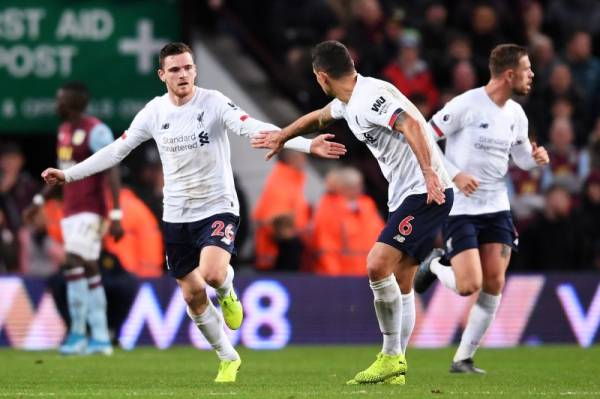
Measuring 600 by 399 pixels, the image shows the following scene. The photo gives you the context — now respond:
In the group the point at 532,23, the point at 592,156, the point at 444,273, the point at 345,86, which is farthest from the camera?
the point at 532,23

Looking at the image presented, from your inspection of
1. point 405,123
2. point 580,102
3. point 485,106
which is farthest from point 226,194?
point 580,102

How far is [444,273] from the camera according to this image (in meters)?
12.7

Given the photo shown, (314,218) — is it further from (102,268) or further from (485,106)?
(485,106)

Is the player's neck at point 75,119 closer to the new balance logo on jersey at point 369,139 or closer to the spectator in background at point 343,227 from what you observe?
the spectator in background at point 343,227

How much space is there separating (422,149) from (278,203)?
25.4 feet

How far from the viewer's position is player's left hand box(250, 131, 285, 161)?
35.8 ft

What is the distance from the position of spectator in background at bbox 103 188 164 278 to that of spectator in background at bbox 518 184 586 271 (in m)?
4.51

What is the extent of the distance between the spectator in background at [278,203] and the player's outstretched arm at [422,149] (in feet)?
24.3

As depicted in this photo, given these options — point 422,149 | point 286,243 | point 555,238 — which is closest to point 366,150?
point 286,243

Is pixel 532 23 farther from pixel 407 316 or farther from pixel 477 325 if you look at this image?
pixel 407 316

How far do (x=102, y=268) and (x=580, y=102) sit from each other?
23.8ft

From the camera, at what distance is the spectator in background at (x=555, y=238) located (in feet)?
59.9

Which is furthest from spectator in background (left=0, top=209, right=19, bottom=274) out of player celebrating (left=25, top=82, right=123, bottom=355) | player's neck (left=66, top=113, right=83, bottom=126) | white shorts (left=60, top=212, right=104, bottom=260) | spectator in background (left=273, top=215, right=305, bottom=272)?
spectator in background (left=273, top=215, right=305, bottom=272)

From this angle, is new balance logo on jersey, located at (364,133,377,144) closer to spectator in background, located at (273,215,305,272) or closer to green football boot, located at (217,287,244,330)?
green football boot, located at (217,287,244,330)
